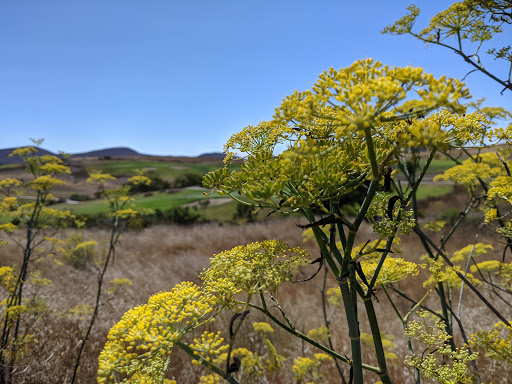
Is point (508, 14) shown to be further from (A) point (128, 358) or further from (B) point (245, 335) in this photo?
(B) point (245, 335)

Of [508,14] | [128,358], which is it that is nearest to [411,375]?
[508,14]

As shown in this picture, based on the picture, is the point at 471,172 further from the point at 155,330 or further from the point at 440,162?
the point at 440,162

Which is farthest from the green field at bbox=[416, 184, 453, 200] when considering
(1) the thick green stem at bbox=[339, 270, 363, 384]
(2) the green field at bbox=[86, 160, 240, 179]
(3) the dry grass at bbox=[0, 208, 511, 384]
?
(1) the thick green stem at bbox=[339, 270, 363, 384]

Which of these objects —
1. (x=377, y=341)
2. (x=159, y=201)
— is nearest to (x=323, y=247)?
(x=377, y=341)

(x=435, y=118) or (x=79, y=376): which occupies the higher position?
(x=435, y=118)

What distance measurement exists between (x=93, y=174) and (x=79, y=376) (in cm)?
395

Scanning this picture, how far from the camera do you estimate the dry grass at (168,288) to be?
5883 mm

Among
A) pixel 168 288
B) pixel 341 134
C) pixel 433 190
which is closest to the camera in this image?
pixel 341 134

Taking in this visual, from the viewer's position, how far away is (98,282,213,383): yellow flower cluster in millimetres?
1256

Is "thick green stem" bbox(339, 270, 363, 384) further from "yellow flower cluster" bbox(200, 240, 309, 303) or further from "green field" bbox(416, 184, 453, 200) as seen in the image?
"green field" bbox(416, 184, 453, 200)

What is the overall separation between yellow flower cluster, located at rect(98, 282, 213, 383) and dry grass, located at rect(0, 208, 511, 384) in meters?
3.89

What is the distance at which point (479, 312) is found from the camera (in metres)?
8.30

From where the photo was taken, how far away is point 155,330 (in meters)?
1.31

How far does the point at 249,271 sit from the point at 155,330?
0.45m
